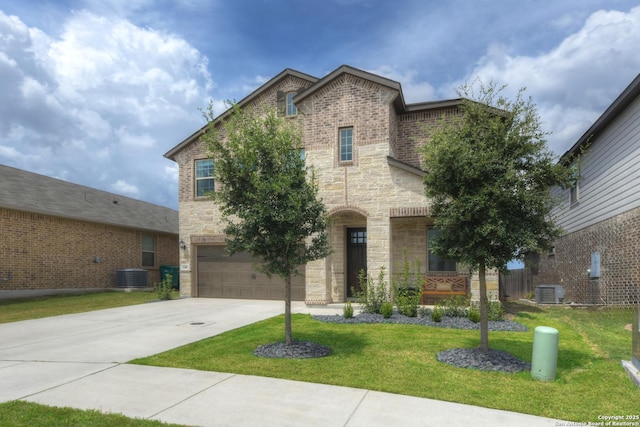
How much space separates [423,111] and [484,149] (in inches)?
366

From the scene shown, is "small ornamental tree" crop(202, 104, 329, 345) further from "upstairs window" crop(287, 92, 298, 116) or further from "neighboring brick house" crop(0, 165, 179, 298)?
"neighboring brick house" crop(0, 165, 179, 298)

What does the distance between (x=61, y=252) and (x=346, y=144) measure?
592 inches

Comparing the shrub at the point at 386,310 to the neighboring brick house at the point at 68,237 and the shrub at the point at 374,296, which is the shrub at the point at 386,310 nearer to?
the shrub at the point at 374,296

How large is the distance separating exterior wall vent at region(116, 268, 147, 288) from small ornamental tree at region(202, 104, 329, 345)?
16362 mm

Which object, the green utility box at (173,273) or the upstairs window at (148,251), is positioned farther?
the upstairs window at (148,251)

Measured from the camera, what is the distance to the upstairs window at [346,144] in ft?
48.5

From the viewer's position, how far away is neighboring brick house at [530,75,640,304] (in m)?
12.5

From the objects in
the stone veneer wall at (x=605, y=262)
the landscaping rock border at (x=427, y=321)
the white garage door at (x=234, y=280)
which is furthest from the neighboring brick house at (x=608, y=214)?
the white garage door at (x=234, y=280)

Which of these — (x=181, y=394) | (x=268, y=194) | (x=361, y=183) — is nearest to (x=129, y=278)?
(x=361, y=183)

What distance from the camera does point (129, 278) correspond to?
22047 mm

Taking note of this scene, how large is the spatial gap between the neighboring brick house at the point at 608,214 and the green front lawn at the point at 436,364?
3.12m

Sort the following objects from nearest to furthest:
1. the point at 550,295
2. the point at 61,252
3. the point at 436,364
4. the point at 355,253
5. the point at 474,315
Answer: the point at 436,364 → the point at 474,315 → the point at 355,253 → the point at 550,295 → the point at 61,252

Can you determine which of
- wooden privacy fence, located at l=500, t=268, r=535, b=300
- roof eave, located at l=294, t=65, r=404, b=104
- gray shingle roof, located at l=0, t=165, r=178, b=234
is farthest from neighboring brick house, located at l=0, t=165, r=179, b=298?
wooden privacy fence, located at l=500, t=268, r=535, b=300

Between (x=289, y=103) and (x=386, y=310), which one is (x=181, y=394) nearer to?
(x=386, y=310)
